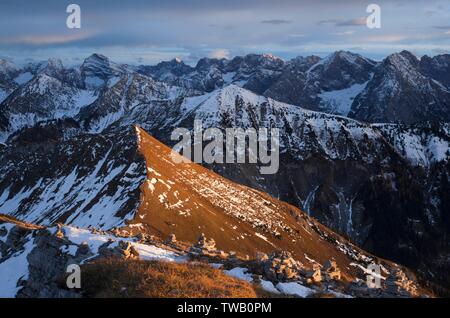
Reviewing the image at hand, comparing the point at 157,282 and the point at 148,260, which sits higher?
the point at 157,282

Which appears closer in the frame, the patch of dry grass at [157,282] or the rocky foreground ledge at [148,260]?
the patch of dry grass at [157,282]

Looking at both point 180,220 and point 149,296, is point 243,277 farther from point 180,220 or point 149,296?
point 180,220

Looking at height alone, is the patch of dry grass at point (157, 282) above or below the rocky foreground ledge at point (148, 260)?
above

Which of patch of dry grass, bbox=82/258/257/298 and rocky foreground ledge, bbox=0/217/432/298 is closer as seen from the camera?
patch of dry grass, bbox=82/258/257/298

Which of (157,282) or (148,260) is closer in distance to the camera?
(157,282)
